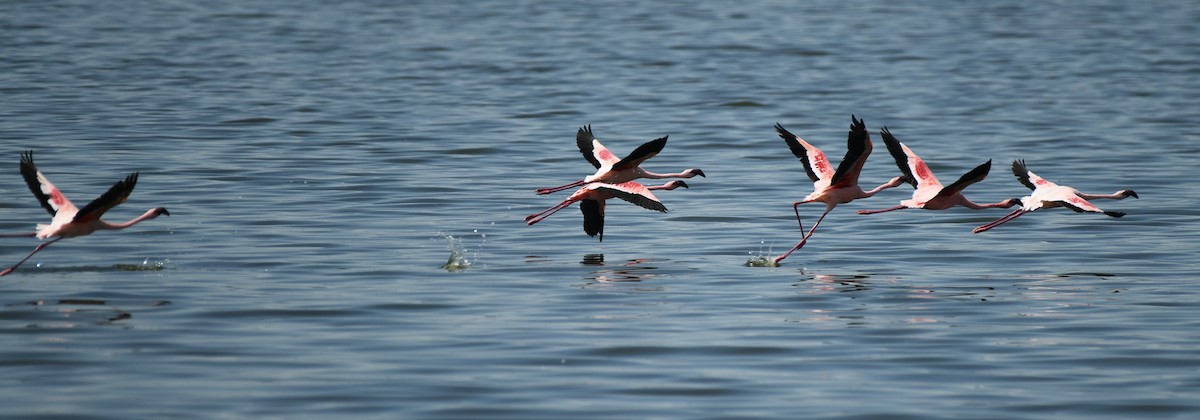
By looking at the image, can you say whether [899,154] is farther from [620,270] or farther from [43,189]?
[43,189]

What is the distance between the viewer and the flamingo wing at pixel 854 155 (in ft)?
55.3

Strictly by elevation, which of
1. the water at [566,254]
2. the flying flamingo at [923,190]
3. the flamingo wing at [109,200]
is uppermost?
the flamingo wing at [109,200]

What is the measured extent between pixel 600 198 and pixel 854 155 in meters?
3.13

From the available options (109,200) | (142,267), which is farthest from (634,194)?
(109,200)

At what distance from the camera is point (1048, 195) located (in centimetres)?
1786

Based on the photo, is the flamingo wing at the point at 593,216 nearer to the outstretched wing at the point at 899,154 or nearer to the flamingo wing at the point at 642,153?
the flamingo wing at the point at 642,153

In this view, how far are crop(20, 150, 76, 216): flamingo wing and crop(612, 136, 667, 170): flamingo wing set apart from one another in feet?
18.9

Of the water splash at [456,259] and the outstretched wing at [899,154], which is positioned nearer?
the water splash at [456,259]

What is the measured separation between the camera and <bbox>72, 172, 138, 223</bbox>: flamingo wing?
559 inches

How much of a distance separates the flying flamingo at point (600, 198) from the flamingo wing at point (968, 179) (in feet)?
9.61

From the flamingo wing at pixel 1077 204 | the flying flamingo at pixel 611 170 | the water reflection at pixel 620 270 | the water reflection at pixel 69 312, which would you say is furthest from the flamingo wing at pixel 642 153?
the water reflection at pixel 69 312

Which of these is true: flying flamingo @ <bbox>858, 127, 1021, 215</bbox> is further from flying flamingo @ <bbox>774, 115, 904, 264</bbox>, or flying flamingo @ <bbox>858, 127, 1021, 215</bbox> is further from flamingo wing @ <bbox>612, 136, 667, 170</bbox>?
flamingo wing @ <bbox>612, 136, 667, 170</bbox>

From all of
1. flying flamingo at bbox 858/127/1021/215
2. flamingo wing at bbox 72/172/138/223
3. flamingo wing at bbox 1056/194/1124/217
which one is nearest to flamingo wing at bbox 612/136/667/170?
flying flamingo at bbox 858/127/1021/215

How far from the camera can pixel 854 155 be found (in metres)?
17.4
